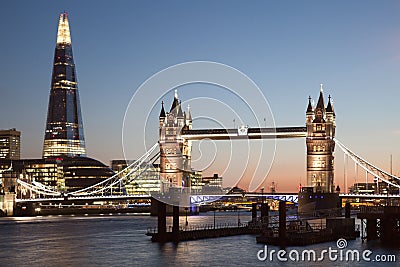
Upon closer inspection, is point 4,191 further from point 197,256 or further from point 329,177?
point 197,256

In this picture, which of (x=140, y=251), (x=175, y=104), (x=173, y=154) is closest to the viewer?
(x=140, y=251)

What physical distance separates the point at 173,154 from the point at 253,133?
52.2 ft

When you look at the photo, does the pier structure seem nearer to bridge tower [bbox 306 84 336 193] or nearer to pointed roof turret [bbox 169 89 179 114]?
bridge tower [bbox 306 84 336 193]

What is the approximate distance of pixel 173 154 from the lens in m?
140

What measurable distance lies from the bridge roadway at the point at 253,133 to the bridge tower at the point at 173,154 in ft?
15.2

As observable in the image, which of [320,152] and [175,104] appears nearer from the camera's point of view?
[320,152]

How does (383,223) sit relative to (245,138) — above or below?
below

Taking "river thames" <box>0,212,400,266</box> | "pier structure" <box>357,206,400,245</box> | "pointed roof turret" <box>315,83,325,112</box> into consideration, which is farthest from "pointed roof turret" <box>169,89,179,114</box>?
"pier structure" <box>357,206,400,245</box>

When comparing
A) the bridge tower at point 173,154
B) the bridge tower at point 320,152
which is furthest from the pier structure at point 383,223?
the bridge tower at point 173,154

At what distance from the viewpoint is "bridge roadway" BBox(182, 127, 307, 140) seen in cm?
12850

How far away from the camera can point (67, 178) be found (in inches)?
7047

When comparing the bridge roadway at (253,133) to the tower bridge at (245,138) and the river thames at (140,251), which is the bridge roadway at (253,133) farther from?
the river thames at (140,251)

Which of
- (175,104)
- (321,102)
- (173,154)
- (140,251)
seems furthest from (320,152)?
(140,251)

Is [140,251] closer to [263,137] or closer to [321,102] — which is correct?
[263,137]
